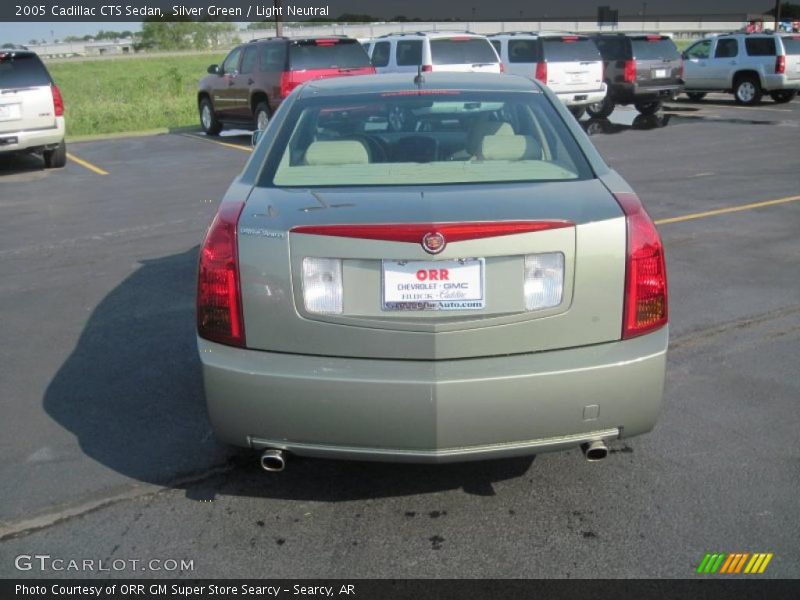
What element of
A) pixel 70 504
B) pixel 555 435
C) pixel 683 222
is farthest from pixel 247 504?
pixel 683 222

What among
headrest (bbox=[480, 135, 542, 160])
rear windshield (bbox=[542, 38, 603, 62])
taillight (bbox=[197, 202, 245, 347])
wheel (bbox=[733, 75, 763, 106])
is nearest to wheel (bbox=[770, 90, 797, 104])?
wheel (bbox=[733, 75, 763, 106])

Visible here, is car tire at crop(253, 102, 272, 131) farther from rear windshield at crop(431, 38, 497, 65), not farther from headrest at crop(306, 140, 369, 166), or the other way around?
headrest at crop(306, 140, 369, 166)

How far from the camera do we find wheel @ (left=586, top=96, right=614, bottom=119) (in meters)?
21.1

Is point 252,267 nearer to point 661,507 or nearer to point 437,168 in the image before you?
point 437,168

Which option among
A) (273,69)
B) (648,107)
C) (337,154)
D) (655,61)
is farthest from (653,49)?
(337,154)

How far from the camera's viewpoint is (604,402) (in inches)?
128

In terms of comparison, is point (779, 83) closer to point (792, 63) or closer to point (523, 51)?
point (792, 63)

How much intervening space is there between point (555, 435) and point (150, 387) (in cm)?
257

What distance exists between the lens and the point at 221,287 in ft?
11.0

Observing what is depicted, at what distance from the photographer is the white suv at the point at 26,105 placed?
13.5 metres

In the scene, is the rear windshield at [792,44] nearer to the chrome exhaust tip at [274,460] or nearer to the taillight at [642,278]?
the taillight at [642,278]

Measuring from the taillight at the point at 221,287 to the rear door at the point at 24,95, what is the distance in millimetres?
11523

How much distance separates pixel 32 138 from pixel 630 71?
1283 centimetres

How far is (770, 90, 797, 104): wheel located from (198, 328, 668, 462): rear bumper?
78.1 feet
